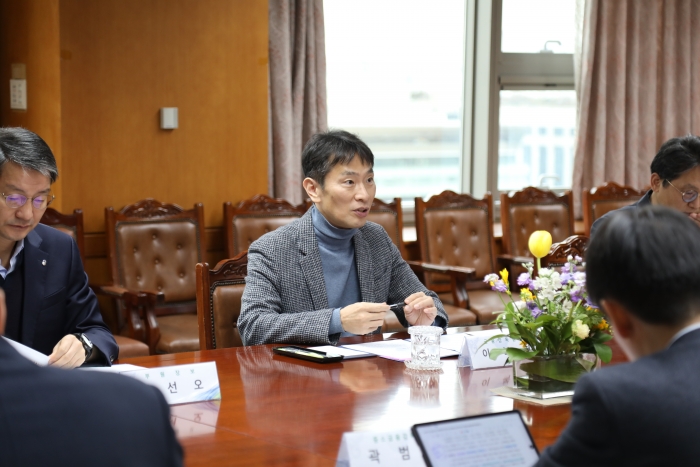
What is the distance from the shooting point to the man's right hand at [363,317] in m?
2.58

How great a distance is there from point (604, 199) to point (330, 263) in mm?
3649

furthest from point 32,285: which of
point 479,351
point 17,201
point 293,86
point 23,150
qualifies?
point 293,86

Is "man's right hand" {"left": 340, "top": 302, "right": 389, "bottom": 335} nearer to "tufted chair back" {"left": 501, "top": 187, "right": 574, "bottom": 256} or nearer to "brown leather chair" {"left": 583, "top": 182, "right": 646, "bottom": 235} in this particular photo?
"tufted chair back" {"left": 501, "top": 187, "right": 574, "bottom": 256}

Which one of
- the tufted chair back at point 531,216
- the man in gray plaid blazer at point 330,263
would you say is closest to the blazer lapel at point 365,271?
the man in gray plaid blazer at point 330,263

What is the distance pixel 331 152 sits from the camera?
2973 millimetres

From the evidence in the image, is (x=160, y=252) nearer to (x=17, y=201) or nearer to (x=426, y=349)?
(x=17, y=201)

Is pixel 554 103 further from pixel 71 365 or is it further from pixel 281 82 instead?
pixel 71 365

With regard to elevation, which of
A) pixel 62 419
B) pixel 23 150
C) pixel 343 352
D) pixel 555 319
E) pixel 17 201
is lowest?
pixel 343 352

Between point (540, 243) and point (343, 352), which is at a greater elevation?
point (540, 243)

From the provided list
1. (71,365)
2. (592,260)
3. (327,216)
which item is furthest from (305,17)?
(592,260)

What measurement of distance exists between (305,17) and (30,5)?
169cm

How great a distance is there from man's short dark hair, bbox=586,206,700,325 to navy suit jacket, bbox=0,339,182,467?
0.65m

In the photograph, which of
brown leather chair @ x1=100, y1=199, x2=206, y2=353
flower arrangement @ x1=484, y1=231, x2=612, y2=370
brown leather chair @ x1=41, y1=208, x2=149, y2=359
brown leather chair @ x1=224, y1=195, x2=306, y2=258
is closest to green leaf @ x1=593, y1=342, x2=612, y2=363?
flower arrangement @ x1=484, y1=231, x2=612, y2=370

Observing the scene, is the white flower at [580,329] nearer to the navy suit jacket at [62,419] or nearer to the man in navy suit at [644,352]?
the man in navy suit at [644,352]
